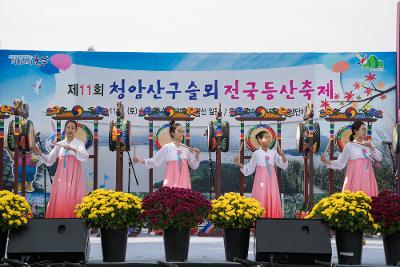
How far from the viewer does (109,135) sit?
10438 millimetres

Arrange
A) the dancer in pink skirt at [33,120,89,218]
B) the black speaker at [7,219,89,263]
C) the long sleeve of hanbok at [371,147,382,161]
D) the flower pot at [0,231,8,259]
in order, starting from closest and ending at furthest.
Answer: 1. the black speaker at [7,219,89,263]
2. the flower pot at [0,231,8,259]
3. the dancer in pink skirt at [33,120,89,218]
4. the long sleeve of hanbok at [371,147,382,161]

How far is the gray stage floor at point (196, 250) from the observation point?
724 cm

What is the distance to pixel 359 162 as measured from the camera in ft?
33.4

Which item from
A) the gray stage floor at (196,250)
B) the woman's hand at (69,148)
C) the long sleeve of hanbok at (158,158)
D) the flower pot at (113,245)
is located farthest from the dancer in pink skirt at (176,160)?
the flower pot at (113,245)

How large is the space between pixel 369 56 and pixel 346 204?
16.1ft

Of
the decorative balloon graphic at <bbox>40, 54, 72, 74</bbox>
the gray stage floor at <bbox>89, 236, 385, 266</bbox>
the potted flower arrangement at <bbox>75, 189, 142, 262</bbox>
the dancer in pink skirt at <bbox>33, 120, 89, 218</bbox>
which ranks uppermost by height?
the decorative balloon graphic at <bbox>40, 54, 72, 74</bbox>

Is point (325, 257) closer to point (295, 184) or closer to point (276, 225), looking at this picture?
point (276, 225)

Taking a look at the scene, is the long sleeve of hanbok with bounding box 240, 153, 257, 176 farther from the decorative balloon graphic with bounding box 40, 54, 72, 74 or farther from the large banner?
the decorative balloon graphic with bounding box 40, 54, 72, 74

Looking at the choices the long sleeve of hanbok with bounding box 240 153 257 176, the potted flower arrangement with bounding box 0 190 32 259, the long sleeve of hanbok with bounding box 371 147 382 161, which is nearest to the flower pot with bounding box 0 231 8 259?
the potted flower arrangement with bounding box 0 190 32 259

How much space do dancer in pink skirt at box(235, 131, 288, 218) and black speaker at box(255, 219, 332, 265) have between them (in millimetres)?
3112

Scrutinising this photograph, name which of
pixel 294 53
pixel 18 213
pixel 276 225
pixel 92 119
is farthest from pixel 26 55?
pixel 276 225

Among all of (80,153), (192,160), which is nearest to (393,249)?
(192,160)

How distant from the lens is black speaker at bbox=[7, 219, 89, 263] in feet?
20.8

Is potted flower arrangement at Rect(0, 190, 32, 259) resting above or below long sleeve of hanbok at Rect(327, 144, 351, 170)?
below
